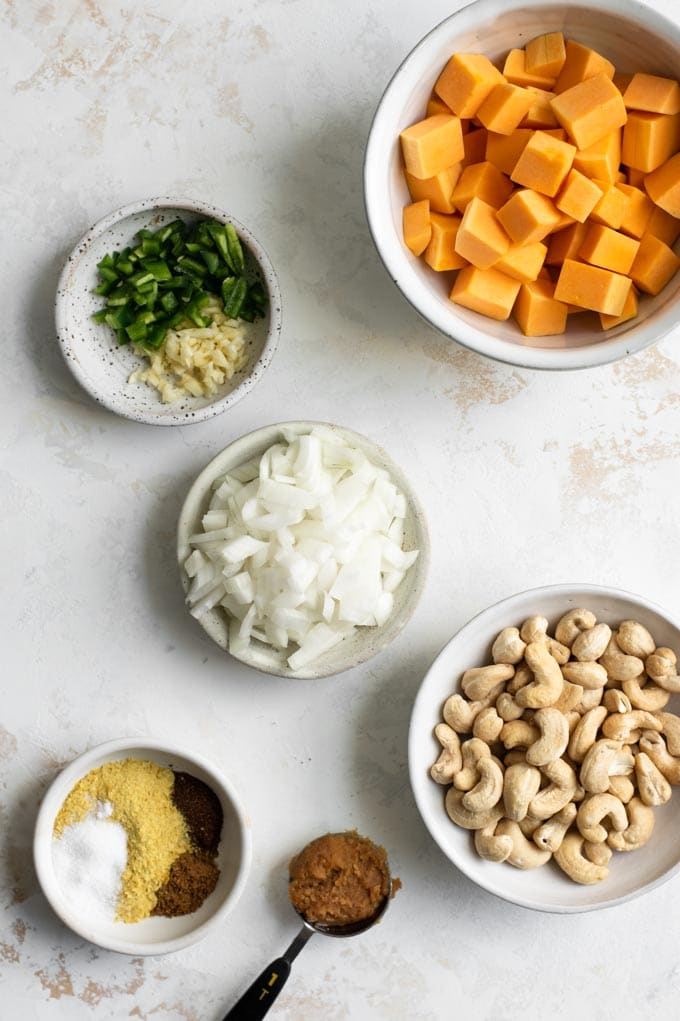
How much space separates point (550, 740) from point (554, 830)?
0.47 ft

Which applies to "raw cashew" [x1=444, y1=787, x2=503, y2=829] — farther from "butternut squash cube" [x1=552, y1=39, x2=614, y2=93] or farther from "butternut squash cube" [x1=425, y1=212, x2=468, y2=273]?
"butternut squash cube" [x1=552, y1=39, x2=614, y2=93]

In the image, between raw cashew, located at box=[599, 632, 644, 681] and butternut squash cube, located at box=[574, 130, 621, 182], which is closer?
butternut squash cube, located at box=[574, 130, 621, 182]

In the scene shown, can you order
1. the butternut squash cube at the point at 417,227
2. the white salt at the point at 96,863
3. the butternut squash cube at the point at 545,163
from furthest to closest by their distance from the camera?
the white salt at the point at 96,863, the butternut squash cube at the point at 417,227, the butternut squash cube at the point at 545,163

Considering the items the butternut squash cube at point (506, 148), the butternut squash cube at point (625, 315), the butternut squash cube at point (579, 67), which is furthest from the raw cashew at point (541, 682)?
the butternut squash cube at point (579, 67)

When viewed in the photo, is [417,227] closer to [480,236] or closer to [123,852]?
[480,236]

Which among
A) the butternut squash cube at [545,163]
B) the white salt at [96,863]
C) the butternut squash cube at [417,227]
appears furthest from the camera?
the white salt at [96,863]

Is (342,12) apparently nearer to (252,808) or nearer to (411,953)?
(252,808)

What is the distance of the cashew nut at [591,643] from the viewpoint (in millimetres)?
1338

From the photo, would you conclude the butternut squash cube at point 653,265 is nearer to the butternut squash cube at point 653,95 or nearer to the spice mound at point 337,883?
the butternut squash cube at point 653,95

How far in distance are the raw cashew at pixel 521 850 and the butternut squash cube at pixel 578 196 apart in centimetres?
85

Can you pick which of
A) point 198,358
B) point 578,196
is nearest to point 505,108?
point 578,196

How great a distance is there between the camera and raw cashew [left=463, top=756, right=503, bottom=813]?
1.31 metres

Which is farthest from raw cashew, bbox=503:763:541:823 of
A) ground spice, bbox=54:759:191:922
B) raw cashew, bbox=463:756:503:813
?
ground spice, bbox=54:759:191:922

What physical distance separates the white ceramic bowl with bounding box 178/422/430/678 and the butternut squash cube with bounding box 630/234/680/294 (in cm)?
43
